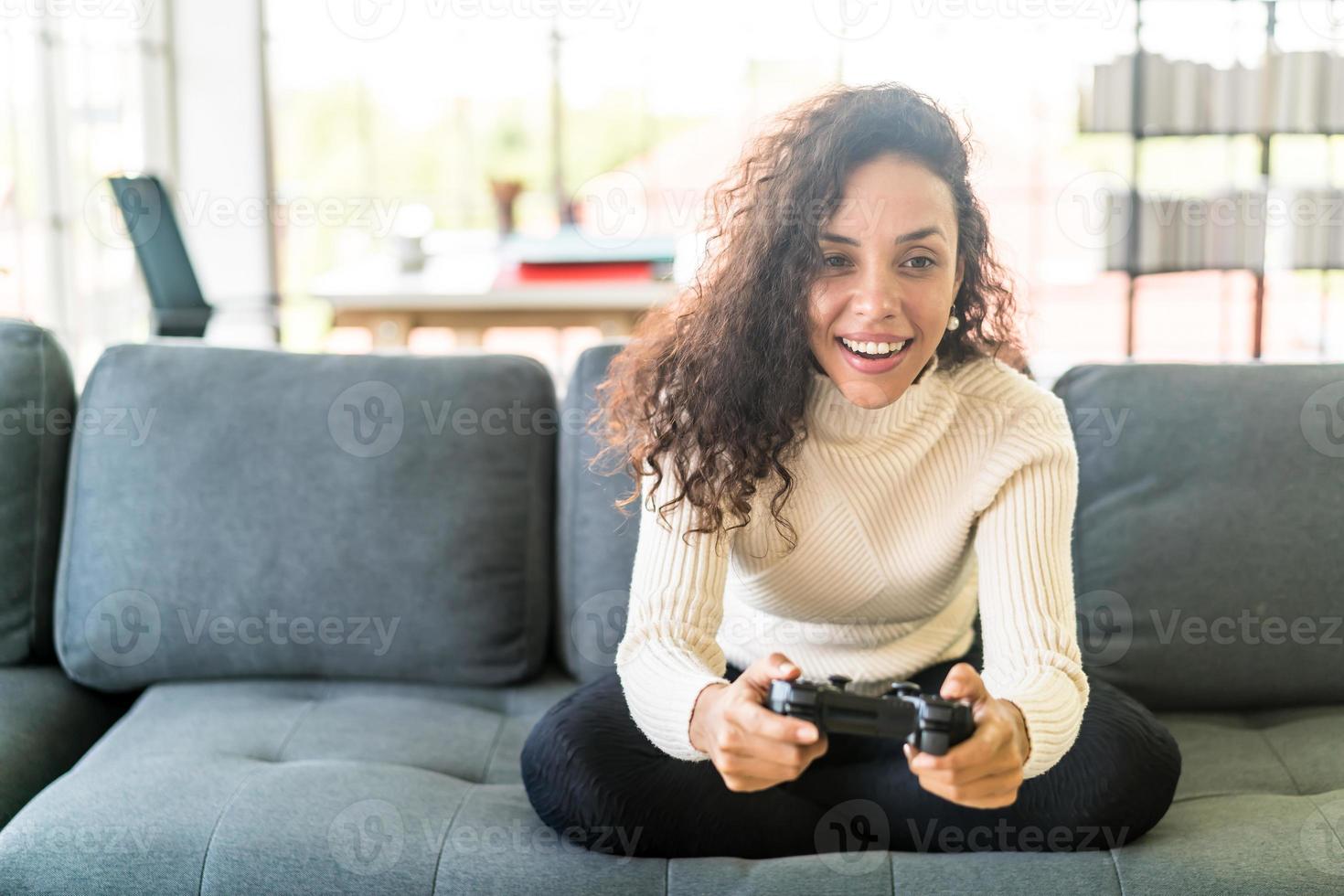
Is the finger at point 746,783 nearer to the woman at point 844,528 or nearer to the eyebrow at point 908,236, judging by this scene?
the woman at point 844,528

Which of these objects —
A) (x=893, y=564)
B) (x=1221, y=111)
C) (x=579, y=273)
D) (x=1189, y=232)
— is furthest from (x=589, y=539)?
(x=1221, y=111)

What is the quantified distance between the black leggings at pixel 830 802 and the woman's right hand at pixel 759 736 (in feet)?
0.61

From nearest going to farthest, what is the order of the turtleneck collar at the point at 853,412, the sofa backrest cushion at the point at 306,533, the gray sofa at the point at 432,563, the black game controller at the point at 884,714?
the black game controller at the point at 884,714 → the turtleneck collar at the point at 853,412 → the gray sofa at the point at 432,563 → the sofa backrest cushion at the point at 306,533

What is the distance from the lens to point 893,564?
139cm

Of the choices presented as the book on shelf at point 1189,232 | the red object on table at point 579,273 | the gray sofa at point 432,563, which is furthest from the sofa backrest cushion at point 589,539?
the book on shelf at point 1189,232

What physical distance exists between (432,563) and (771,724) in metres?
0.77

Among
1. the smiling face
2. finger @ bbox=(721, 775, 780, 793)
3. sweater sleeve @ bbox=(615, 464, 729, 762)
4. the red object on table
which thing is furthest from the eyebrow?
the red object on table

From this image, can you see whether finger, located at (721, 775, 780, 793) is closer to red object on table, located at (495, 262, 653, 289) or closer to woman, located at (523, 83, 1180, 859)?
woman, located at (523, 83, 1180, 859)

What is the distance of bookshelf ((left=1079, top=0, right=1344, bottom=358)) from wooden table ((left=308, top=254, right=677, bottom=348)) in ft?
4.91

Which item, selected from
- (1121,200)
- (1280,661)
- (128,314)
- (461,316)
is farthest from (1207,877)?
(128,314)

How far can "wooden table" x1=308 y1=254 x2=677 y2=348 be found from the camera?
3559 millimetres

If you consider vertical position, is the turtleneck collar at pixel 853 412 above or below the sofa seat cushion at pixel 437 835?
above

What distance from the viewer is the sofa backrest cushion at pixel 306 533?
5.56ft

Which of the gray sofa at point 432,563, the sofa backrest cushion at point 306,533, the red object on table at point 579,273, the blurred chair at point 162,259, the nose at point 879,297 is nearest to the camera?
the nose at point 879,297
